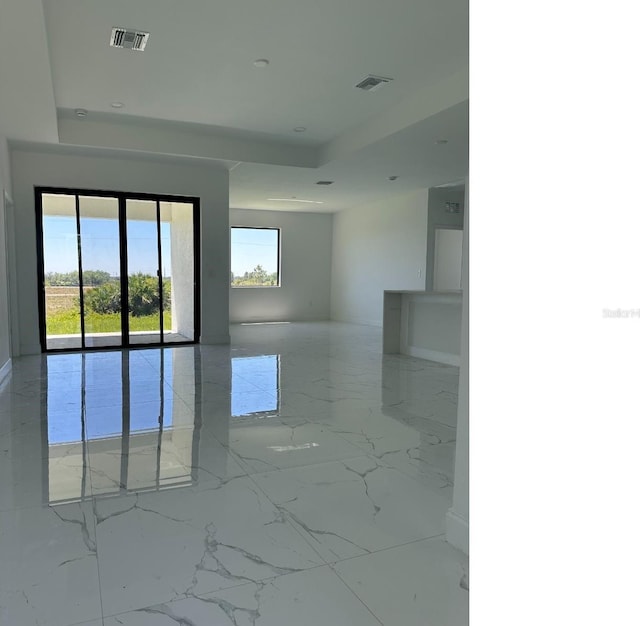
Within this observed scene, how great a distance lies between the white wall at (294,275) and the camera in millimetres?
12344

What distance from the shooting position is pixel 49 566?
6.40ft

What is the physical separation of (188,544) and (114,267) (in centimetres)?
660

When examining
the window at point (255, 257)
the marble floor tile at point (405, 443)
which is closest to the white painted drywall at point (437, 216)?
the window at point (255, 257)

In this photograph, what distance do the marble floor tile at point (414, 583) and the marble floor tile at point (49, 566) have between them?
963 mm

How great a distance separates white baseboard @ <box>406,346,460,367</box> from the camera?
6.50m

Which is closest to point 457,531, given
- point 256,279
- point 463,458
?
point 463,458

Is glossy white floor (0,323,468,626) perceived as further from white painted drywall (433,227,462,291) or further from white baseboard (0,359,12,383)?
white painted drywall (433,227,462,291)

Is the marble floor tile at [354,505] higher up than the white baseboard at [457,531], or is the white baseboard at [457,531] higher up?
the white baseboard at [457,531]

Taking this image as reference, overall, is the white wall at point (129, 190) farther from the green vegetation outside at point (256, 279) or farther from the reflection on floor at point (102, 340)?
the green vegetation outside at point (256, 279)

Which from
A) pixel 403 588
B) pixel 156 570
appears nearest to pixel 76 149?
pixel 156 570

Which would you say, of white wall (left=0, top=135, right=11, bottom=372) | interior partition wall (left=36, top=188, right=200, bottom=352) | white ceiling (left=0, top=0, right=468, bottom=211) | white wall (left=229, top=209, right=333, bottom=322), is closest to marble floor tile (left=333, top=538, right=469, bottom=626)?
white ceiling (left=0, top=0, right=468, bottom=211)

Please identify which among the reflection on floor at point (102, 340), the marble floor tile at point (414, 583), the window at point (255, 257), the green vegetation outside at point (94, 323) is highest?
the window at point (255, 257)

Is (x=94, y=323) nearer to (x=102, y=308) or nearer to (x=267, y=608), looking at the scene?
(x=102, y=308)
